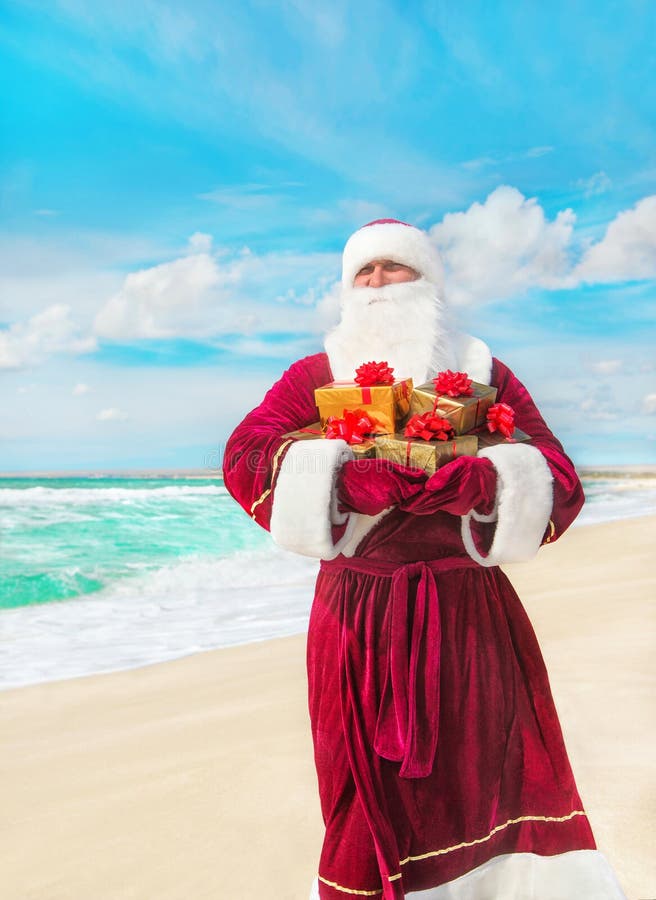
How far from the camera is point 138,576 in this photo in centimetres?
856

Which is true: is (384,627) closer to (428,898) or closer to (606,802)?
(428,898)

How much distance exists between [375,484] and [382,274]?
654mm

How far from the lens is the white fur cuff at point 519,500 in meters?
1.34

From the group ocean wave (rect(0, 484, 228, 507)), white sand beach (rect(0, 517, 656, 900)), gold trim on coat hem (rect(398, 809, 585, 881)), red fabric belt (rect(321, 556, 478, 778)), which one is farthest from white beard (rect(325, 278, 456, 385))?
ocean wave (rect(0, 484, 228, 507))

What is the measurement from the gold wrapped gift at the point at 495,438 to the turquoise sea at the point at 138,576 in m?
0.60

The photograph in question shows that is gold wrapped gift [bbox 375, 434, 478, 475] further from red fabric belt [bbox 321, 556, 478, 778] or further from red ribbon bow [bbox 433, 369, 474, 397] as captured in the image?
red fabric belt [bbox 321, 556, 478, 778]

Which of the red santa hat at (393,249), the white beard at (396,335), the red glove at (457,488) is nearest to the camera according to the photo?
the red glove at (457,488)

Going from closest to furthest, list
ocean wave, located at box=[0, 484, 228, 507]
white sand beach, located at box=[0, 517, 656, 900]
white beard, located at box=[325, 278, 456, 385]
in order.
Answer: white beard, located at box=[325, 278, 456, 385], white sand beach, located at box=[0, 517, 656, 900], ocean wave, located at box=[0, 484, 228, 507]

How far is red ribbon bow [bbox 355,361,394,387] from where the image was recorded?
4.55 feet

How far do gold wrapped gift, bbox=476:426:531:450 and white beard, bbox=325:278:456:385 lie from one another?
0.20m

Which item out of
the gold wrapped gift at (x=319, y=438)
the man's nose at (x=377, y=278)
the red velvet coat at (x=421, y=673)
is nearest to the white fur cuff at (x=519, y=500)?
the red velvet coat at (x=421, y=673)

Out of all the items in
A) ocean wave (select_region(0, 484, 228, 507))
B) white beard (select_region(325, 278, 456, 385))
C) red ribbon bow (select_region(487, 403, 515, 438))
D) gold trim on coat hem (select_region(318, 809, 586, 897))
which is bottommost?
ocean wave (select_region(0, 484, 228, 507))

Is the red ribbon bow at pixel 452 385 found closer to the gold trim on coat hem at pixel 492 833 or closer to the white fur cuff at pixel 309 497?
the white fur cuff at pixel 309 497

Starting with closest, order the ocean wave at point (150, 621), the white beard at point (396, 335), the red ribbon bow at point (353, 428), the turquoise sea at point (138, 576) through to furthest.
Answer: the red ribbon bow at point (353, 428)
the white beard at point (396, 335)
the ocean wave at point (150, 621)
the turquoise sea at point (138, 576)
